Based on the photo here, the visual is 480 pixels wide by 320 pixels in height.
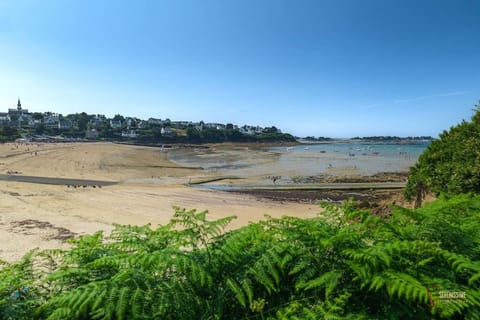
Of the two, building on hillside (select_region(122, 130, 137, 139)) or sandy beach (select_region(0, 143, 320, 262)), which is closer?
sandy beach (select_region(0, 143, 320, 262))

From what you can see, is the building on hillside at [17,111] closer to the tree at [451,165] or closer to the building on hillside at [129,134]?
the building on hillside at [129,134]

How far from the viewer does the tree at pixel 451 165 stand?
30.1ft

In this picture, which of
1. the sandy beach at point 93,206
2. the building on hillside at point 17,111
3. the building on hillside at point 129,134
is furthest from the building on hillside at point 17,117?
the sandy beach at point 93,206

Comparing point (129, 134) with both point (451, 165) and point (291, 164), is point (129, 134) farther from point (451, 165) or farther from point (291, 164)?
point (451, 165)

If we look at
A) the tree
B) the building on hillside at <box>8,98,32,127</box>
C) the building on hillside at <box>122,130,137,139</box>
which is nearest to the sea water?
the tree

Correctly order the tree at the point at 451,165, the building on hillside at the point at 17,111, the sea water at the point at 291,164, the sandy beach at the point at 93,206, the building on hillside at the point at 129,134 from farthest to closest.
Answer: the building on hillside at the point at 17,111 < the building on hillside at the point at 129,134 < the sea water at the point at 291,164 < the sandy beach at the point at 93,206 < the tree at the point at 451,165

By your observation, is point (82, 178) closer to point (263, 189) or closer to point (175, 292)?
point (263, 189)

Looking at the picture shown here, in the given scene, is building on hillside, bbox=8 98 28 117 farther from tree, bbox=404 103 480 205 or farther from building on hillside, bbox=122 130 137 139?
tree, bbox=404 103 480 205

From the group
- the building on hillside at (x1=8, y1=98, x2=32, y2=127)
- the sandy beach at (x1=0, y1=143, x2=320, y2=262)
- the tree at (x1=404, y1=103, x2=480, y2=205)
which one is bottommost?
the sandy beach at (x1=0, y1=143, x2=320, y2=262)

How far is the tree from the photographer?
9.16m

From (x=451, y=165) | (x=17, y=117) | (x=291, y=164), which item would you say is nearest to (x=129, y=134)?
(x=17, y=117)

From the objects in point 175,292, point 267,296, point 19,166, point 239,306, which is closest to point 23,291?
point 175,292

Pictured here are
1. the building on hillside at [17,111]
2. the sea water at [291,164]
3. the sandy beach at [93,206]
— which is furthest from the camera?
the building on hillside at [17,111]

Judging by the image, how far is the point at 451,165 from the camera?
412 inches
